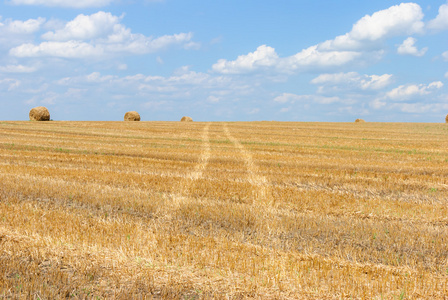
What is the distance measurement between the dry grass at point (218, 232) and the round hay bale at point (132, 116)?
→ 4555 centimetres

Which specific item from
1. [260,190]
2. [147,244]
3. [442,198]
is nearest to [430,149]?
[442,198]

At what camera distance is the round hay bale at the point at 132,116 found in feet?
200

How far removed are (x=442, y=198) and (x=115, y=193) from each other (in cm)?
975

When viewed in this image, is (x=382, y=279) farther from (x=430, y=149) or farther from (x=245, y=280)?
(x=430, y=149)

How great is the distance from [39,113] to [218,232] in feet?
168

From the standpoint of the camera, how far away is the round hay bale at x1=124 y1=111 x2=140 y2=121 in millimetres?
60812

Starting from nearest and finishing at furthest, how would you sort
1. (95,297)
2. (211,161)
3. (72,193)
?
(95,297)
(72,193)
(211,161)

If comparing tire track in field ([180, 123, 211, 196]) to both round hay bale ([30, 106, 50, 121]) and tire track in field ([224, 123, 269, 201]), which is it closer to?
tire track in field ([224, 123, 269, 201])

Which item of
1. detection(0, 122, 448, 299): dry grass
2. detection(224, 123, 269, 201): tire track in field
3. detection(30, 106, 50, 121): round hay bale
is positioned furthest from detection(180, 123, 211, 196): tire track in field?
detection(30, 106, 50, 121): round hay bale

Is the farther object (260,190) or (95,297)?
(260,190)

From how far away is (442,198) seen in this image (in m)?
11.5

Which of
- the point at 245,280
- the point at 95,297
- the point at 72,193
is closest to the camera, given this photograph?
the point at 95,297

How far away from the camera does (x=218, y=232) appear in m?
8.09

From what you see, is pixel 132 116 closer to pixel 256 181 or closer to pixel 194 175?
pixel 194 175
